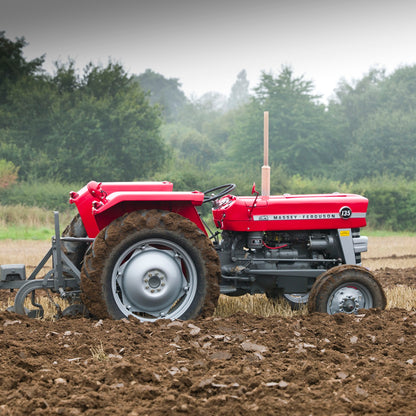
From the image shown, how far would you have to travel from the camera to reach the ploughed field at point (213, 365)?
3250 mm

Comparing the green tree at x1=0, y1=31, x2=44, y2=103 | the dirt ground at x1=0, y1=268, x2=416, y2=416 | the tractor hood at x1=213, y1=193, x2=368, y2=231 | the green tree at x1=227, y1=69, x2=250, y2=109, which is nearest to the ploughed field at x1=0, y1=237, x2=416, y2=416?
the dirt ground at x1=0, y1=268, x2=416, y2=416

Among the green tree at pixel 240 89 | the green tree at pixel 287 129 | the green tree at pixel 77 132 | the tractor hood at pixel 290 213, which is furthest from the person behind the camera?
the green tree at pixel 240 89

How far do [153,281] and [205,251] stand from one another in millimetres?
495

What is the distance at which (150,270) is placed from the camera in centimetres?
501

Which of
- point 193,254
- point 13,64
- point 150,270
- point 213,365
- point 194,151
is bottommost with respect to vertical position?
point 213,365

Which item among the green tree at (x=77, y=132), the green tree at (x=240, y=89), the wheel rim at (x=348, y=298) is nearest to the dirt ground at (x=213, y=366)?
the wheel rim at (x=348, y=298)

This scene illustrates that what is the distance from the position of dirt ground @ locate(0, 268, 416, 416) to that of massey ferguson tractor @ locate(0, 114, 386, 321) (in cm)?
24

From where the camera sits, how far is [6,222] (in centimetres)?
2039

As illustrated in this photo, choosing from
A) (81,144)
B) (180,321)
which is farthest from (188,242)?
(81,144)

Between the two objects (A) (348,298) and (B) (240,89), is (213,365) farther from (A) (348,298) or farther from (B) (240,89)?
(B) (240,89)

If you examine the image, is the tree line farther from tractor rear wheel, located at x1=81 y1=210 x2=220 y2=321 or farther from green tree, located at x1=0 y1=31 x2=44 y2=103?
tractor rear wheel, located at x1=81 y1=210 x2=220 y2=321

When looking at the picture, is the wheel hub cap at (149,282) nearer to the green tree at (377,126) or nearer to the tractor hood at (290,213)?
the tractor hood at (290,213)

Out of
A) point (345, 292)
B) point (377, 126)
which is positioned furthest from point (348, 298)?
point (377, 126)

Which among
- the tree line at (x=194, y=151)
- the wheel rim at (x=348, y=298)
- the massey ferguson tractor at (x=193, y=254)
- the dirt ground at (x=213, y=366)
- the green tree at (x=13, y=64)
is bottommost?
the dirt ground at (x=213, y=366)
